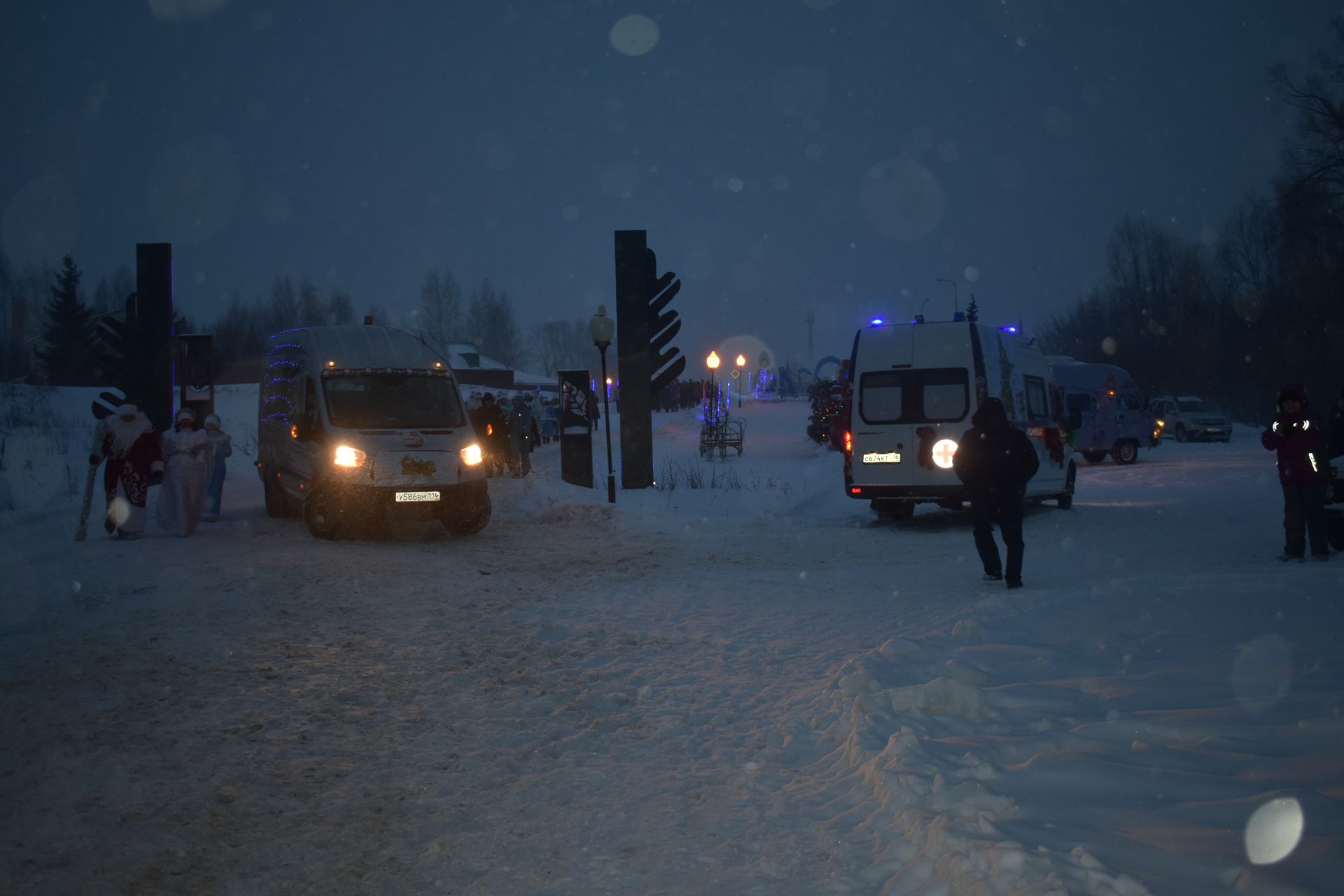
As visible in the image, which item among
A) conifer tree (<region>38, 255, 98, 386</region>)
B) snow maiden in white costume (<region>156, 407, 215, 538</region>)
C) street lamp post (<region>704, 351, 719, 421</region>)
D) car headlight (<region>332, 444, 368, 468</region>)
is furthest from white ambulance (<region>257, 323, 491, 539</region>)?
conifer tree (<region>38, 255, 98, 386</region>)

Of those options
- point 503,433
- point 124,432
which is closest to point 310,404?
point 124,432

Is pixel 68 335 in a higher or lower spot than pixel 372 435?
higher

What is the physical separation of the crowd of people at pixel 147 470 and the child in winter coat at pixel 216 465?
1.28 ft

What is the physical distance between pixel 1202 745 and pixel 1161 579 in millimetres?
4819

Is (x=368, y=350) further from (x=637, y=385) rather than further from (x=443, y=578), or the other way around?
(x=637, y=385)

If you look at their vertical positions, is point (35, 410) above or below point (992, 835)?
above

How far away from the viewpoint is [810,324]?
384 ft

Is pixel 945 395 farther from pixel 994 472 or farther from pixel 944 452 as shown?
pixel 994 472

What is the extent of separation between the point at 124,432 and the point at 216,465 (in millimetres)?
1987

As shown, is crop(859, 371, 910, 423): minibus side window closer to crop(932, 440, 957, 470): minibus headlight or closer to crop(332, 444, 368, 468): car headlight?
crop(932, 440, 957, 470): minibus headlight

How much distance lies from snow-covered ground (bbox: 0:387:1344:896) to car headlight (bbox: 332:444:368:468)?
221 cm

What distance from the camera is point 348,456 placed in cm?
1318

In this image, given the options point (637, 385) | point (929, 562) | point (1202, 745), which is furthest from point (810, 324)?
point (1202, 745)

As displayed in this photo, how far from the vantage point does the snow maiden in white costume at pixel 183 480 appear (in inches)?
548
